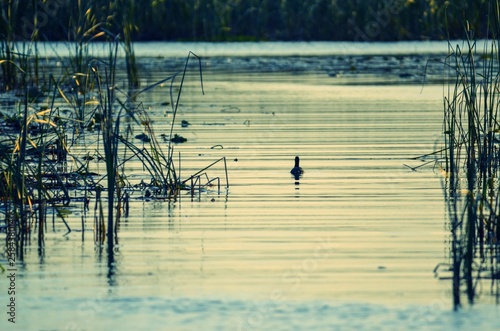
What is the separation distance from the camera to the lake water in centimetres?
572

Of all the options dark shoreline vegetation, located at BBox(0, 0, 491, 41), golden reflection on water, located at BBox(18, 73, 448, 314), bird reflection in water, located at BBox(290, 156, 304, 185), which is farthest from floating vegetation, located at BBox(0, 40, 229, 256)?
dark shoreline vegetation, located at BBox(0, 0, 491, 41)

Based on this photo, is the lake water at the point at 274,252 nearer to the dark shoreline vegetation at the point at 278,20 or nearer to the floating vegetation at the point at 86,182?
the floating vegetation at the point at 86,182

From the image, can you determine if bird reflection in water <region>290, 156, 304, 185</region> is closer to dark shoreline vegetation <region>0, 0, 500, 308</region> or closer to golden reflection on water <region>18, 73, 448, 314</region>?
golden reflection on water <region>18, 73, 448, 314</region>

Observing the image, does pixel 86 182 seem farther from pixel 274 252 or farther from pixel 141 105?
pixel 141 105

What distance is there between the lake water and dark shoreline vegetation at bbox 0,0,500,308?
0.20m

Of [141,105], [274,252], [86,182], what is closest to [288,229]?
[274,252]

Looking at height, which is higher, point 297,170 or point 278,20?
point 278,20

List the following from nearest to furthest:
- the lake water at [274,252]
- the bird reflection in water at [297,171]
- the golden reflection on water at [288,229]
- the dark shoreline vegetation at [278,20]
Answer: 1. the lake water at [274,252]
2. the golden reflection on water at [288,229]
3. the bird reflection in water at [297,171]
4. the dark shoreline vegetation at [278,20]

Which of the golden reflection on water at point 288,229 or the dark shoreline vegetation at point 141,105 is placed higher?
the dark shoreline vegetation at point 141,105

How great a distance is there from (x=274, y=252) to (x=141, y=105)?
11680mm

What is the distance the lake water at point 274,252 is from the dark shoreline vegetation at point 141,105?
20 centimetres

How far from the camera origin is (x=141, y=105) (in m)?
18.5

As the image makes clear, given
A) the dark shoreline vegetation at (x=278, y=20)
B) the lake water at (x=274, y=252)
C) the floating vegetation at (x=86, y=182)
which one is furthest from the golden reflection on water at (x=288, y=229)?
the dark shoreline vegetation at (x=278, y=20)

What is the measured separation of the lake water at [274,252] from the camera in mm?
5723
